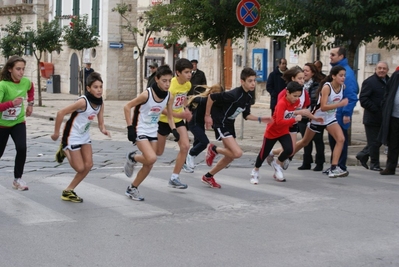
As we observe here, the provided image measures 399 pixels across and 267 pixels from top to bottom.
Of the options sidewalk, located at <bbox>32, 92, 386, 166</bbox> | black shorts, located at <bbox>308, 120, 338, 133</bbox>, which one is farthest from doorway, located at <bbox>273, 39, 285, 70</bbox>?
black shorts, located at <bbox>308, 120, 338, 133</bbox>

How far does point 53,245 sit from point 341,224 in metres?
2.89

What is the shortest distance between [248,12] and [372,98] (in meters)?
4.95

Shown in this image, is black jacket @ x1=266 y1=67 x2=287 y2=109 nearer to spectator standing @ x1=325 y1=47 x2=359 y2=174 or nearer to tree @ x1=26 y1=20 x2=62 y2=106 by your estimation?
spectator standing @ x1=325 y1=47 x2=359 y2=174

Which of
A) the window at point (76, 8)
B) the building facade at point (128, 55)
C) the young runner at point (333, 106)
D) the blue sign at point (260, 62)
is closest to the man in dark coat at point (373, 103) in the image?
the young runner at point (333, 106)

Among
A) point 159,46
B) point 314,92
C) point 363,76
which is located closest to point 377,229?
point 314,92

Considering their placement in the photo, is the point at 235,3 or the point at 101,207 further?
the point at 235,3

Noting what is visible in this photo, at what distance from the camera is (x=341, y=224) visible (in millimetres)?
8328

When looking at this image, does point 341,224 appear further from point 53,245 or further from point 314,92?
point 314,92

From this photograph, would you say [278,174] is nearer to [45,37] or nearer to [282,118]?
[282,118]

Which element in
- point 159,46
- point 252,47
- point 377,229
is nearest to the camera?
point 377,229

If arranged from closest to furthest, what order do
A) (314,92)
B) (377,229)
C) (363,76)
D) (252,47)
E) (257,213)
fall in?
(377,229) < (257,213) < (314,92) < (363,76) < (252,47)

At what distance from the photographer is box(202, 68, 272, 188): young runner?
420 inches

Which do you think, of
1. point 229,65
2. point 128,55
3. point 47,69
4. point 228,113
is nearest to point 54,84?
point 47,69

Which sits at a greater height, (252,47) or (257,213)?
(252,47)
